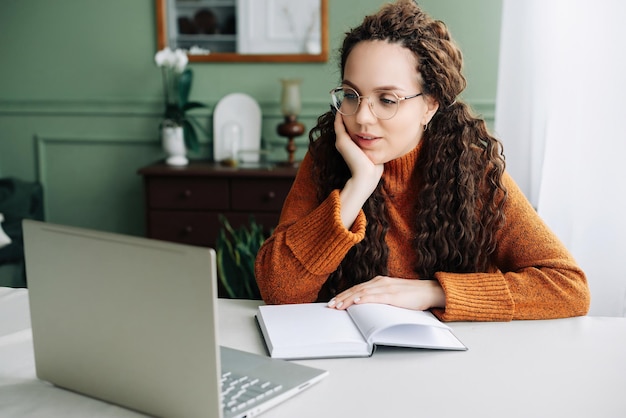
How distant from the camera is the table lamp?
3238 millimetres

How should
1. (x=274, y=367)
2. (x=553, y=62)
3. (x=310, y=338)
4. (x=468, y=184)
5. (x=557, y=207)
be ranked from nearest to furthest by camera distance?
(x=274, y=367)
(x=310, y=338)
(x=468, y=184)
(x=557, y=207)
(x=553, y=62)

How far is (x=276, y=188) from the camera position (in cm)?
310

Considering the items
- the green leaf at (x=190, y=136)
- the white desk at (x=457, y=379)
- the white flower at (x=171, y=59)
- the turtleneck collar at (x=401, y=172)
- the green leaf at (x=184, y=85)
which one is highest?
the white flower at (x=171, y=59)

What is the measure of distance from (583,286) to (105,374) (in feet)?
3.02

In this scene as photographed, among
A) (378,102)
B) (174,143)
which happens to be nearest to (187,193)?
(174,143)

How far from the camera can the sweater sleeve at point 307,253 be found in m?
1.37

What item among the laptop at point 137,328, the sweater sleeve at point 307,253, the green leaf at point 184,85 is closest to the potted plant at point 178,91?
the green leaf at point 184,85

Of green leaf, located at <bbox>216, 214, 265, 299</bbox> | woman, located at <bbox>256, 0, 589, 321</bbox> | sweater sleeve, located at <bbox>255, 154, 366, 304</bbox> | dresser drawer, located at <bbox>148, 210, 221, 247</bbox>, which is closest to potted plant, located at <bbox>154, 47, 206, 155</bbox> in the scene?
dresser drawer, located at <bbox>148, 210, 221, 247</bbox>

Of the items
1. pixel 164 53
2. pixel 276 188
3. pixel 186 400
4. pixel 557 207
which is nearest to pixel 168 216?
pixel 276 188

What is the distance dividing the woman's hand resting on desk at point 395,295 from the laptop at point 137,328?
291 millimetres

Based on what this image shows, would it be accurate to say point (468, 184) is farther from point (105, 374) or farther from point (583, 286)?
point (105, 374)

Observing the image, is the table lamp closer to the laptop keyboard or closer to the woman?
the woman

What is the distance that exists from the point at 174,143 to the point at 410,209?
76.5 inches

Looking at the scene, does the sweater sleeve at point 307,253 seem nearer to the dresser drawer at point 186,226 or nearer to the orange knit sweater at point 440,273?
the orange knit sweater at point 440,273
